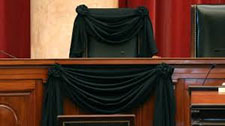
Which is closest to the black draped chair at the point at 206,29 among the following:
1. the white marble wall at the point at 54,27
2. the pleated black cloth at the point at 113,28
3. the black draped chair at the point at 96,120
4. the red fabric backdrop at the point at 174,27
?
the pleated black cloth at the point at 113,28

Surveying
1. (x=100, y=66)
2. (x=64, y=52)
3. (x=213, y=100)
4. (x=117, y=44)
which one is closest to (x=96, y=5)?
(x=64, y=52)

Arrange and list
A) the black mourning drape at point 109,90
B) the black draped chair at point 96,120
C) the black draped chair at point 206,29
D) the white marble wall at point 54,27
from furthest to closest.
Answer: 1. the white marble wall at point 54,27
2. the black draped chair at point 206,29
3. the black mourning drape at point 109,90
4. the black draped chair at point 96,120

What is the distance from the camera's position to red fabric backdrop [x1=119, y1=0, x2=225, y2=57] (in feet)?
14.0

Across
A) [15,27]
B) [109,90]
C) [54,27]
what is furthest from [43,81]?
[15,27]

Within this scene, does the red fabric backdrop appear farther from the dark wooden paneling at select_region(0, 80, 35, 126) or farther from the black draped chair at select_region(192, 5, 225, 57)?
the dark wooden paneling at select_region(0, 80, 35, 126)

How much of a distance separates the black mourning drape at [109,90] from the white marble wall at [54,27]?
1.76 meters

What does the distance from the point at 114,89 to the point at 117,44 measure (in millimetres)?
520

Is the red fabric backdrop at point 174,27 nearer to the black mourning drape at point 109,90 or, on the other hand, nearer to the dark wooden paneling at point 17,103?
the black mourning drape at point 109,90

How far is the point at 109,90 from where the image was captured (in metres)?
2.45

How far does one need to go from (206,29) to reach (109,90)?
0.84 meters

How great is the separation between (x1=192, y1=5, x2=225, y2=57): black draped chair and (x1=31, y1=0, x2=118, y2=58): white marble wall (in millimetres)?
1608

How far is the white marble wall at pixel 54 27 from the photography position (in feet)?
13.8

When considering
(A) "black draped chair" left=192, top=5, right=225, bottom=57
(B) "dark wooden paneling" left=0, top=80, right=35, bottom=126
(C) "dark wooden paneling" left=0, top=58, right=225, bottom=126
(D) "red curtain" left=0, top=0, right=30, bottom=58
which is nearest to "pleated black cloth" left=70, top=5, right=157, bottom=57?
(A) "black draped chair" left=192, top=5, right=225, bottom=57

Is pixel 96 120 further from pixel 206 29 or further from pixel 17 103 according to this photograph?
pixel 206 29
